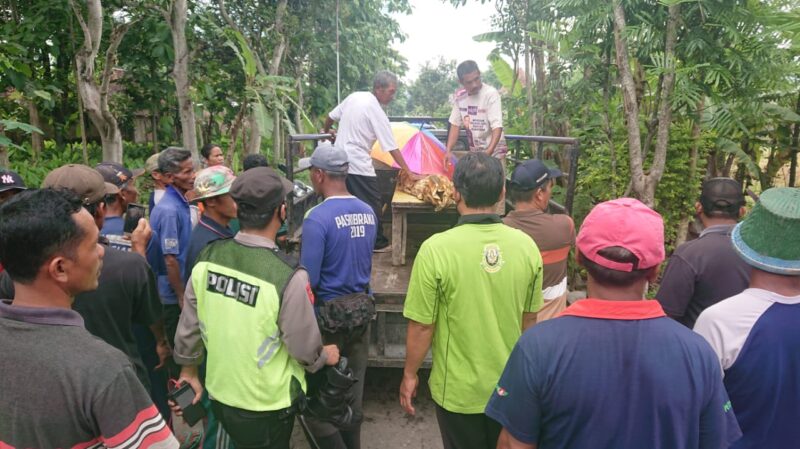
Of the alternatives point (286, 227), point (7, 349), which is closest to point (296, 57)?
point (286, 227)

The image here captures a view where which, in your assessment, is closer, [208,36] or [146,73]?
[208,36]

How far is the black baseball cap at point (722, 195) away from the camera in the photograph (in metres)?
2.42

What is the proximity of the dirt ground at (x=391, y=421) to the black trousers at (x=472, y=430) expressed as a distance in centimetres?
131

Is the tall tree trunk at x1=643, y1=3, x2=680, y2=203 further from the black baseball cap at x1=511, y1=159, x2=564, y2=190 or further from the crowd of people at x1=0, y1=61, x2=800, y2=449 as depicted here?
the crowd of people at x1=0, y1=61, x2=800, y2=449

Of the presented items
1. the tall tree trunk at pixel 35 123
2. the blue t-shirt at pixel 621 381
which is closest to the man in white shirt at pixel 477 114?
the blue t-shirt at pixel 621 381

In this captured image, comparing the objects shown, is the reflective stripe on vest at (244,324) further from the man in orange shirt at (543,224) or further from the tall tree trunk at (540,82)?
the tall tree trunk at (540,82)

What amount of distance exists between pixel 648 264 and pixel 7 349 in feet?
5.48

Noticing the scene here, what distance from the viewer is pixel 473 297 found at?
7.14 feet

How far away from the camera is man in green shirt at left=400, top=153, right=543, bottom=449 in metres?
2.17

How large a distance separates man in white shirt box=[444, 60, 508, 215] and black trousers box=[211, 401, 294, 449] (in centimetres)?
330

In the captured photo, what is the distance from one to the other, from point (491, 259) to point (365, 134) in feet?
8.07

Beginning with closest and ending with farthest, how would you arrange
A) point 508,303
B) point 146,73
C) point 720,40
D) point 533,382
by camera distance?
point 533,382
point 508,303
point 720,40
point 146,73

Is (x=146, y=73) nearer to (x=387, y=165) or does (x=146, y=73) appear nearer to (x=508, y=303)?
(x=387, y=165)

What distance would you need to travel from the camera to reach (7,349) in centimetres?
127
